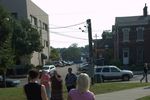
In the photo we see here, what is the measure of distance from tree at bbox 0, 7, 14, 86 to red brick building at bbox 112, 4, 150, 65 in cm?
2821

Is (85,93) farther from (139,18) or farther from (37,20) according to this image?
(37,20)

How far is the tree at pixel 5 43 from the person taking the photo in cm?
4781

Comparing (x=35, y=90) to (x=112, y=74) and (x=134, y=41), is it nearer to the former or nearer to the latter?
(x=112, y=74)

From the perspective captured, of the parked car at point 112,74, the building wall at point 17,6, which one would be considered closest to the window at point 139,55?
the building wall at point 17,6

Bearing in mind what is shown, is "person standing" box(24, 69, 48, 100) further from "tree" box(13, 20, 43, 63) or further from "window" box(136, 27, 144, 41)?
"window" box(136, 27, 144, 41)

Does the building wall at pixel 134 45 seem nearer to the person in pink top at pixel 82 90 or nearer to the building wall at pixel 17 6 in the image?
the building wall at pixel 17 6

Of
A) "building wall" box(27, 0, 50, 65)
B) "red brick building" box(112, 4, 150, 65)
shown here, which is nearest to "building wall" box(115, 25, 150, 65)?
"red brick building" box(112, 4, 150, 65)

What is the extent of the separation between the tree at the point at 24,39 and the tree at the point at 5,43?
43.0 feet

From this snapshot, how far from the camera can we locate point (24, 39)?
68562 mm

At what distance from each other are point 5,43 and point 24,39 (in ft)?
60.1

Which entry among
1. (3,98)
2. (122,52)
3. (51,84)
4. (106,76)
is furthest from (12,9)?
(51,84)

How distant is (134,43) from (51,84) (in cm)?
6093

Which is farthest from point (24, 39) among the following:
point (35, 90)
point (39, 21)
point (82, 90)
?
point (82, 90)

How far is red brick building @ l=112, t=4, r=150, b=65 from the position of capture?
3041 inches
